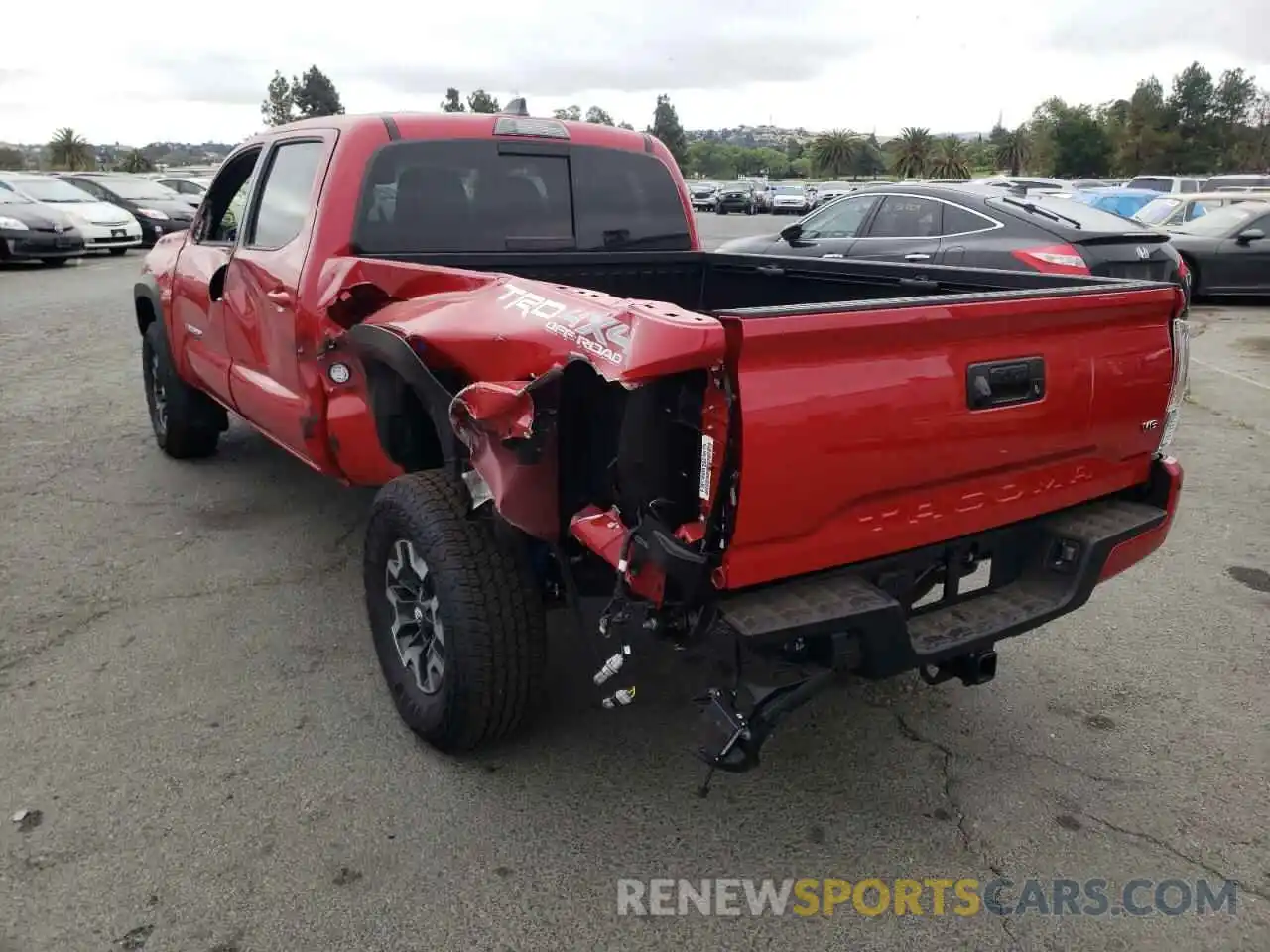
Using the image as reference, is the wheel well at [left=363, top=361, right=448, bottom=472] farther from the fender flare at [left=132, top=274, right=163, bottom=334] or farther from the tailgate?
the fender flare at [left=132, top=274, right=163, bottom=334]

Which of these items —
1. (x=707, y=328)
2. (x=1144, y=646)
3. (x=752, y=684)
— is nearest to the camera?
(x=707, y=328)

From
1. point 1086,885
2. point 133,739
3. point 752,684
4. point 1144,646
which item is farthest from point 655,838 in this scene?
point 1144,646

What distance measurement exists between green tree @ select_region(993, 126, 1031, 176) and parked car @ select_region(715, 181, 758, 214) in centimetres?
4702

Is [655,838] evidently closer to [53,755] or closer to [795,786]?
[795,786]

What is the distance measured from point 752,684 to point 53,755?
2258 millimetres

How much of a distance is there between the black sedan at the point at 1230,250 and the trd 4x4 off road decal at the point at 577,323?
1320 cm

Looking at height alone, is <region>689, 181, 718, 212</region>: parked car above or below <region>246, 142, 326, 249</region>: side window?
below

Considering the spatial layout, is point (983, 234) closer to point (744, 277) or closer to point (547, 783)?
point (744, 277)

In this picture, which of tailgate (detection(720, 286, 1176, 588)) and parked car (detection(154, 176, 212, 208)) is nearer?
tailgate (detection(720, 286, 1176, 588))

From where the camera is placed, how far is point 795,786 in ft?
10.1

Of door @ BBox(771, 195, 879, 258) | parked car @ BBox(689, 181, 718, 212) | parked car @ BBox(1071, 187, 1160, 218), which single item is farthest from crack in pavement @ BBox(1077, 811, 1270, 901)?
parked car @ BBox(689, 181, 718, 212)

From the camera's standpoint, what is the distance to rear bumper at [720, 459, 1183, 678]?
2.38 meters

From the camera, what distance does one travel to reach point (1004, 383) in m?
2.66

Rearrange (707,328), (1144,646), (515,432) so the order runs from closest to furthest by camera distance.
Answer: (707,328)
(515,432)
(1144,646)
